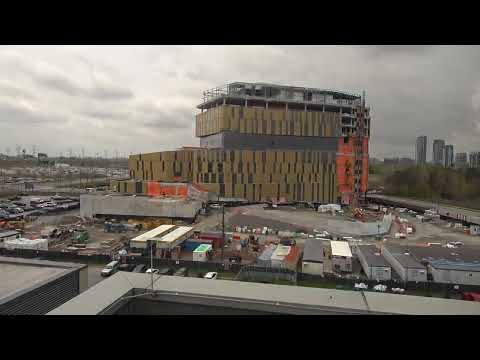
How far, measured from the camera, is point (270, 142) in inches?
1043

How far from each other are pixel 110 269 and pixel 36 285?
461cm

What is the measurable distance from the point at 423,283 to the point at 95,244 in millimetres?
11173

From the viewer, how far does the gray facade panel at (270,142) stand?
84.8ft

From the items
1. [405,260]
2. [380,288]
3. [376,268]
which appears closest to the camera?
[380,288]

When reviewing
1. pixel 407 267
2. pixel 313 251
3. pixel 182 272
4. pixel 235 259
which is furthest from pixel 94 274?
Answer: pixel 407 267

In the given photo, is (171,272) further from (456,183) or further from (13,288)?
(456,183)

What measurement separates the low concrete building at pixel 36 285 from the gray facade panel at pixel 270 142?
2001 cm

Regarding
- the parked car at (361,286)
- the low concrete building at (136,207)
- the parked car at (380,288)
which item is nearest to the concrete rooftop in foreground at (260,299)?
the parked car at (361,286)

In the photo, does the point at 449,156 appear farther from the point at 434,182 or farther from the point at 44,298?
the point at 44,298

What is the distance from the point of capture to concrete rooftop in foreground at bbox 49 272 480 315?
2.44 meters

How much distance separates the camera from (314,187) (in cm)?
2586

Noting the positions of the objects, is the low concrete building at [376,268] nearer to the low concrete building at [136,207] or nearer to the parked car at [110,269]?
the parked car at [110,269]

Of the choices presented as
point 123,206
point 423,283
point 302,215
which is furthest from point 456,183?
point 123,206
